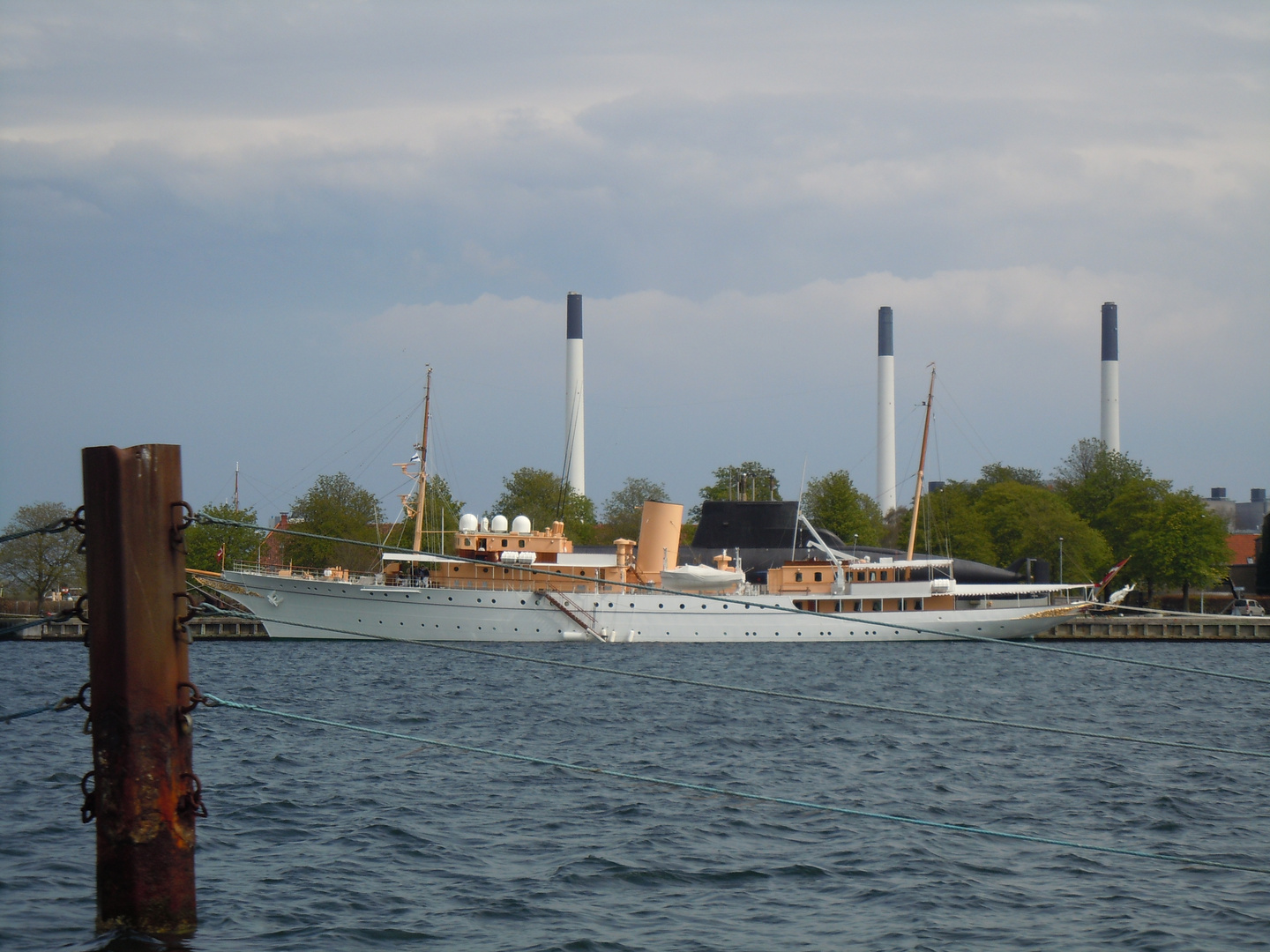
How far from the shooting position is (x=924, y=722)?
20938 mm

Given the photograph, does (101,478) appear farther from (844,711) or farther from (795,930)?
(844,711)

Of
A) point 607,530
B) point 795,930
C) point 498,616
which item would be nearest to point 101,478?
point 795,930

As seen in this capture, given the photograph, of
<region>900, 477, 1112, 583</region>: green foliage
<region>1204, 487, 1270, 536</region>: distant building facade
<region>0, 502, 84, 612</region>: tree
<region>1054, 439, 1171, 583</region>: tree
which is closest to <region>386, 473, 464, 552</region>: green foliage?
<region>0, 502, 84, 612</region>: tree

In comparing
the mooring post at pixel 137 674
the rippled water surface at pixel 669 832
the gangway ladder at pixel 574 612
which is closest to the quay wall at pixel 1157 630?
the gangway ladder at pixel 574 612

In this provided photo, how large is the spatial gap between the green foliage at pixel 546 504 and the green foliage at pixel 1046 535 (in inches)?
918

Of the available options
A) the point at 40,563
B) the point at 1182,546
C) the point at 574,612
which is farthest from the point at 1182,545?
the point at 40,563

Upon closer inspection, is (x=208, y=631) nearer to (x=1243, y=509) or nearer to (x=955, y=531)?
(x=955, y=531)

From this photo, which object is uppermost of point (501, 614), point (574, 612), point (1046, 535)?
point (1046, 535)

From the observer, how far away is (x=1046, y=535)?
217 feet

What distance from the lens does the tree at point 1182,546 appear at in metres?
63.2

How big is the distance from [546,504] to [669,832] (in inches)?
2756

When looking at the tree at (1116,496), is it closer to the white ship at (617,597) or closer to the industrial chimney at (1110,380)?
the industrial chimney at (1110,380)

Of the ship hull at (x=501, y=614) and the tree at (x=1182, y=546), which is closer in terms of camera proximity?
the ship hull at (x=501, y=614)

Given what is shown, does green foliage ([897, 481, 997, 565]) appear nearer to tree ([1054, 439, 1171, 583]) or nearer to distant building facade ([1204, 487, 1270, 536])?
tree ([1054, 439, 1171, 583])
